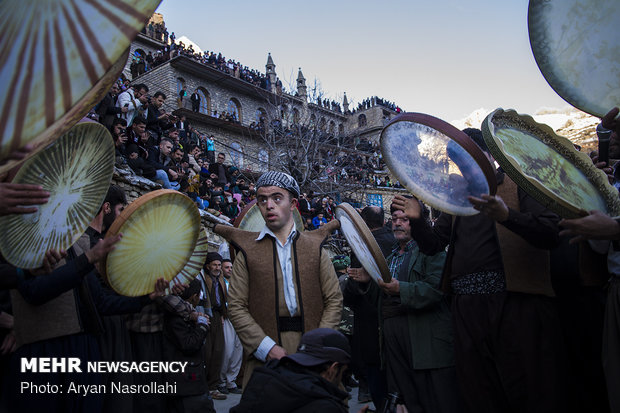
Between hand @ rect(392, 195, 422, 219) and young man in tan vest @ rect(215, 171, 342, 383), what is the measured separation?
0.61m

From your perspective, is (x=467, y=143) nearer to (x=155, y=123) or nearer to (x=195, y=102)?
(x=155, y=123)

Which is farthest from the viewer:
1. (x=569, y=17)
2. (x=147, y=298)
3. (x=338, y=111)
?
(x=338, y=111)

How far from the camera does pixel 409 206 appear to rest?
2773 mm

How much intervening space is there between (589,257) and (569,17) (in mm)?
A: 1272

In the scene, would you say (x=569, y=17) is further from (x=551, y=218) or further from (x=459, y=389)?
(x=459, y=389)

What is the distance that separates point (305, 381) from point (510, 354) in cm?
121

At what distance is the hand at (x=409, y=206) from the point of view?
274cm

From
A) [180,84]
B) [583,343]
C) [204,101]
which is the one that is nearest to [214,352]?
[583,343]

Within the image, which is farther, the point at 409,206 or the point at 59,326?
the point at 409,206

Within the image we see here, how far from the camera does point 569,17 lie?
7.54 feet

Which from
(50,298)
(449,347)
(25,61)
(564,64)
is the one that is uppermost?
(564,64)

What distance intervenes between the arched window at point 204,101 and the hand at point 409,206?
31.5 m

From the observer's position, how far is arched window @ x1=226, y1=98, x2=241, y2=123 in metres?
34.2

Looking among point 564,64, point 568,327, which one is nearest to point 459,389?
point 568,327
